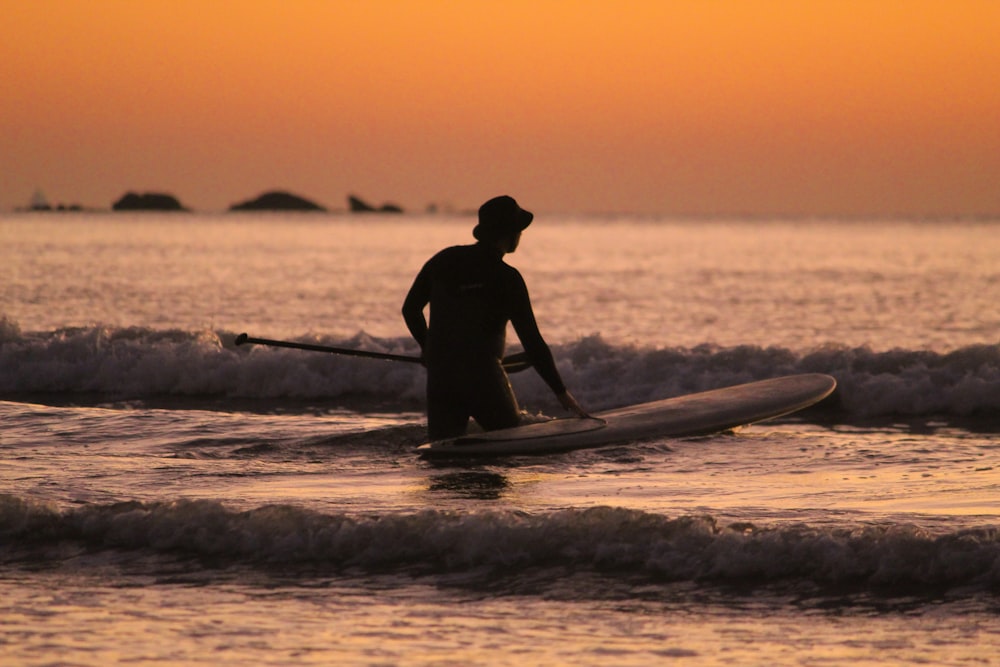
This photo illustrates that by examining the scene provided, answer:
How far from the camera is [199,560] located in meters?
6.11

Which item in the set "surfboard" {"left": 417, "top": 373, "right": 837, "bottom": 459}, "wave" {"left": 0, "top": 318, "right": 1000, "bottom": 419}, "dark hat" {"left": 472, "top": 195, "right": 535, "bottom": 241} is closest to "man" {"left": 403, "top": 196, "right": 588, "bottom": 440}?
"dark hat" {"left": 472, "top": 195, "right": 535, "bottom": 241}

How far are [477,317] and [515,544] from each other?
212 cm

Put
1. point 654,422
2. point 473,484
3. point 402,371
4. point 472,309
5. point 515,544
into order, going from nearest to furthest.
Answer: point 515,544
point 473,484
point 472,309
point 654,422
point 402,371

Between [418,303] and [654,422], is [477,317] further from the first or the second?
[654,422]

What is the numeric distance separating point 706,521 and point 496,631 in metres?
1.43

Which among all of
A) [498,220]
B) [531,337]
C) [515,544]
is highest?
[498,220]

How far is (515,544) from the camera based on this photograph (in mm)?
6016

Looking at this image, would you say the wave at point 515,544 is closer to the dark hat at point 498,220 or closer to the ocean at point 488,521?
the ocean at point 488,521

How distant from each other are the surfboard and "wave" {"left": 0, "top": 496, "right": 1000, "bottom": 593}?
5.73 ft

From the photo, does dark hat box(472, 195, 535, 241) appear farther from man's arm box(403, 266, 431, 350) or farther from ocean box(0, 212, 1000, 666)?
ocean box(0, 212, 1000, 666)

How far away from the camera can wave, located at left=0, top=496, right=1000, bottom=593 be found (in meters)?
5.70

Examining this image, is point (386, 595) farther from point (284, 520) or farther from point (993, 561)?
point (993, 561)

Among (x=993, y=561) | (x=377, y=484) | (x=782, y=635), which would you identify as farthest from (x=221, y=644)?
(x=993, y=561)

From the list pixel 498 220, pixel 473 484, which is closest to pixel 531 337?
pixel 498 220
